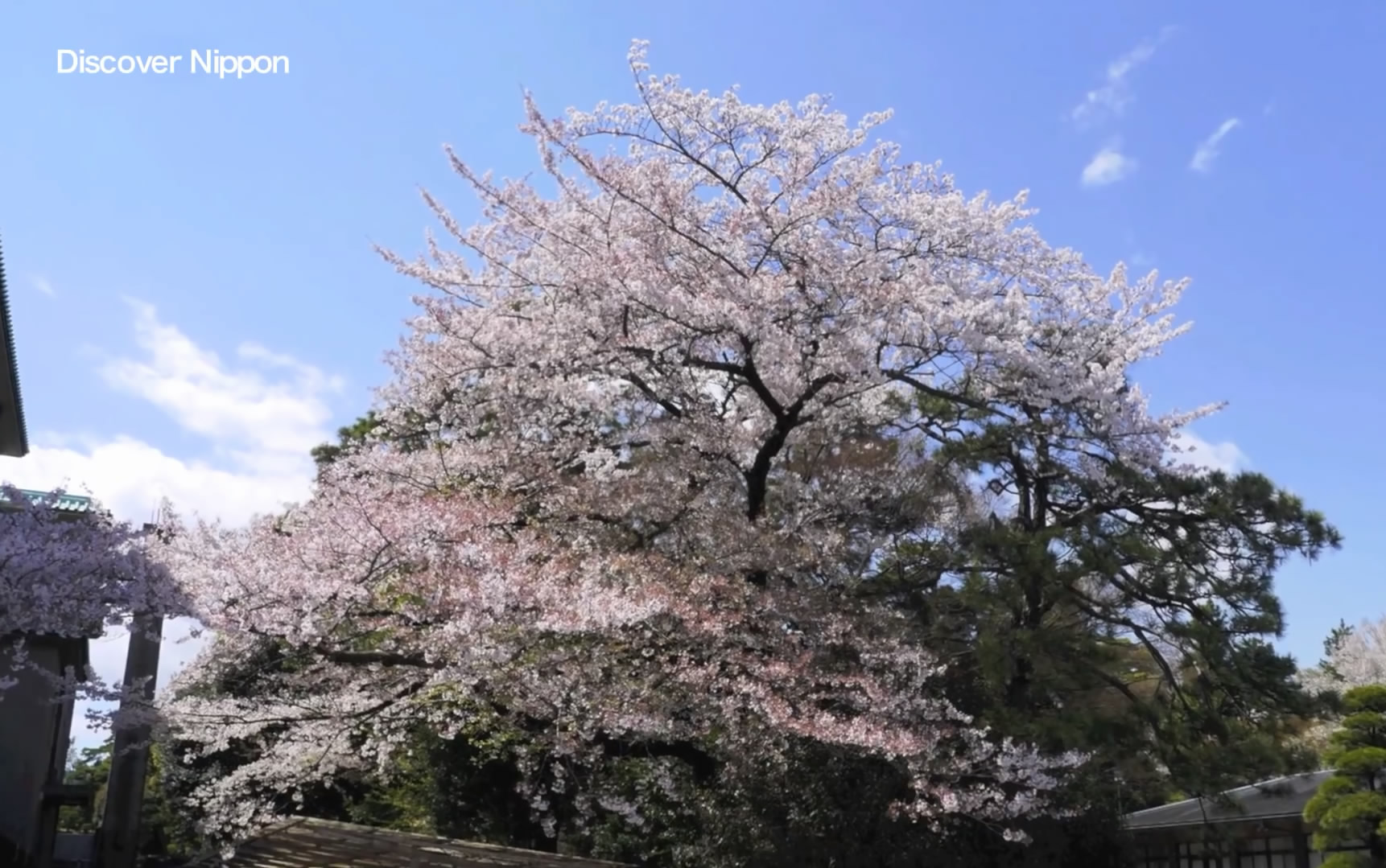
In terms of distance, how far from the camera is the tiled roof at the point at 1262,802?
10.0m

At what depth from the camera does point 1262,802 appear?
11.2 meters

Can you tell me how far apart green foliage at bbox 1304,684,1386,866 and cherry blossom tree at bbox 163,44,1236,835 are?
8.00ft

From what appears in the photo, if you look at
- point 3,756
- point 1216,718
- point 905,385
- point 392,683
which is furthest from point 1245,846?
point 3,756

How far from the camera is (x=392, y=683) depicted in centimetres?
926

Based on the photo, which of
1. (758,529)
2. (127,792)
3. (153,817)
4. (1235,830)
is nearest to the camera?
(758,529)

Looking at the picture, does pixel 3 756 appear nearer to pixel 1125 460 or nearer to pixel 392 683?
pixel 392 683

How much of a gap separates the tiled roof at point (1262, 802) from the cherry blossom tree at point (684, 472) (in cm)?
242

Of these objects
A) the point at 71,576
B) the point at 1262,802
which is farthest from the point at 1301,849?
the point at 71,576

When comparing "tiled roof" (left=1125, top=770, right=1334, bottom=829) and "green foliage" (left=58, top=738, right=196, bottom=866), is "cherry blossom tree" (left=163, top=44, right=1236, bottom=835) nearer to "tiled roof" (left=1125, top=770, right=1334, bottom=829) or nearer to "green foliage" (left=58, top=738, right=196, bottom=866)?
"tiled roof" (left=1125, top=770, right=1334, bottom=829)

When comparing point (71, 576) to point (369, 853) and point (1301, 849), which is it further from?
point (1301, 849)

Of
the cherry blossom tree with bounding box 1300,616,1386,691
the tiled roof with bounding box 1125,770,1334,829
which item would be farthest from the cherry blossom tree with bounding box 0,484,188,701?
the cherry blossom tree with bounding box 1300,616,1386,691

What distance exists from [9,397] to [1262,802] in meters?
13.7

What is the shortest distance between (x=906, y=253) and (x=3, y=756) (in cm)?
1388

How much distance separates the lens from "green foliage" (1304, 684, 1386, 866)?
9.16 metres
